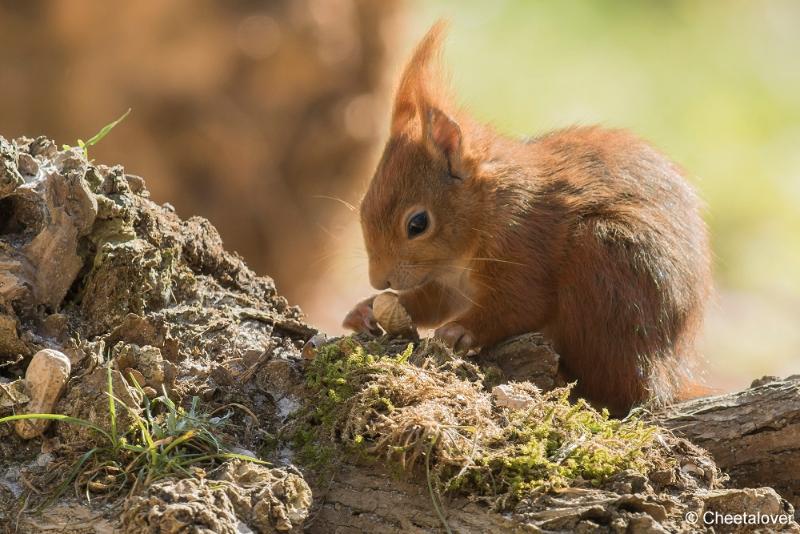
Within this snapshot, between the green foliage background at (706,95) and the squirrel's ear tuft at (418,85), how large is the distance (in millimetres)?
3119

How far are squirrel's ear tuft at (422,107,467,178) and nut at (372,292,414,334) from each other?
63 centimetres

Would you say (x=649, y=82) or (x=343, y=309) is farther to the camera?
(x=649, y=82)

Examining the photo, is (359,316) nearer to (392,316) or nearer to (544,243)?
(392,316)

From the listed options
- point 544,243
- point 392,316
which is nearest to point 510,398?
point 392,316

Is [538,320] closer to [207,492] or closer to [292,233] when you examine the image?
[207,492]

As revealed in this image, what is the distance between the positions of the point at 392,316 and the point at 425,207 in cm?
56

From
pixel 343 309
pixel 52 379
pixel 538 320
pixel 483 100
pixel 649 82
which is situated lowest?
pixel 52 379

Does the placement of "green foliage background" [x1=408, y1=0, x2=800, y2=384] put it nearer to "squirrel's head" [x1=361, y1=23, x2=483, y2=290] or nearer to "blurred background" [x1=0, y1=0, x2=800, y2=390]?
"blurred background" [x1=0, y1=0, x2=800, y2=390]

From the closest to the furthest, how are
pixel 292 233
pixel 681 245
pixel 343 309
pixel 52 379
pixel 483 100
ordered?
pixel 52 379 < pixel 681 245 < pixel 292 233 < pixel 343 309 < pixel 483 100

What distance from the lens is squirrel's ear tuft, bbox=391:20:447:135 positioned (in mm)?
2926

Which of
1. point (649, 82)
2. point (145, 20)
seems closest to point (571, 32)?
point (649, 82)

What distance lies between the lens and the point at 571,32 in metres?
7.94

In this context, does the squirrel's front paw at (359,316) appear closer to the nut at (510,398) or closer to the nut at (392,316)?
the nut at (392,316)

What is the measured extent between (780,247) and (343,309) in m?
3.01
